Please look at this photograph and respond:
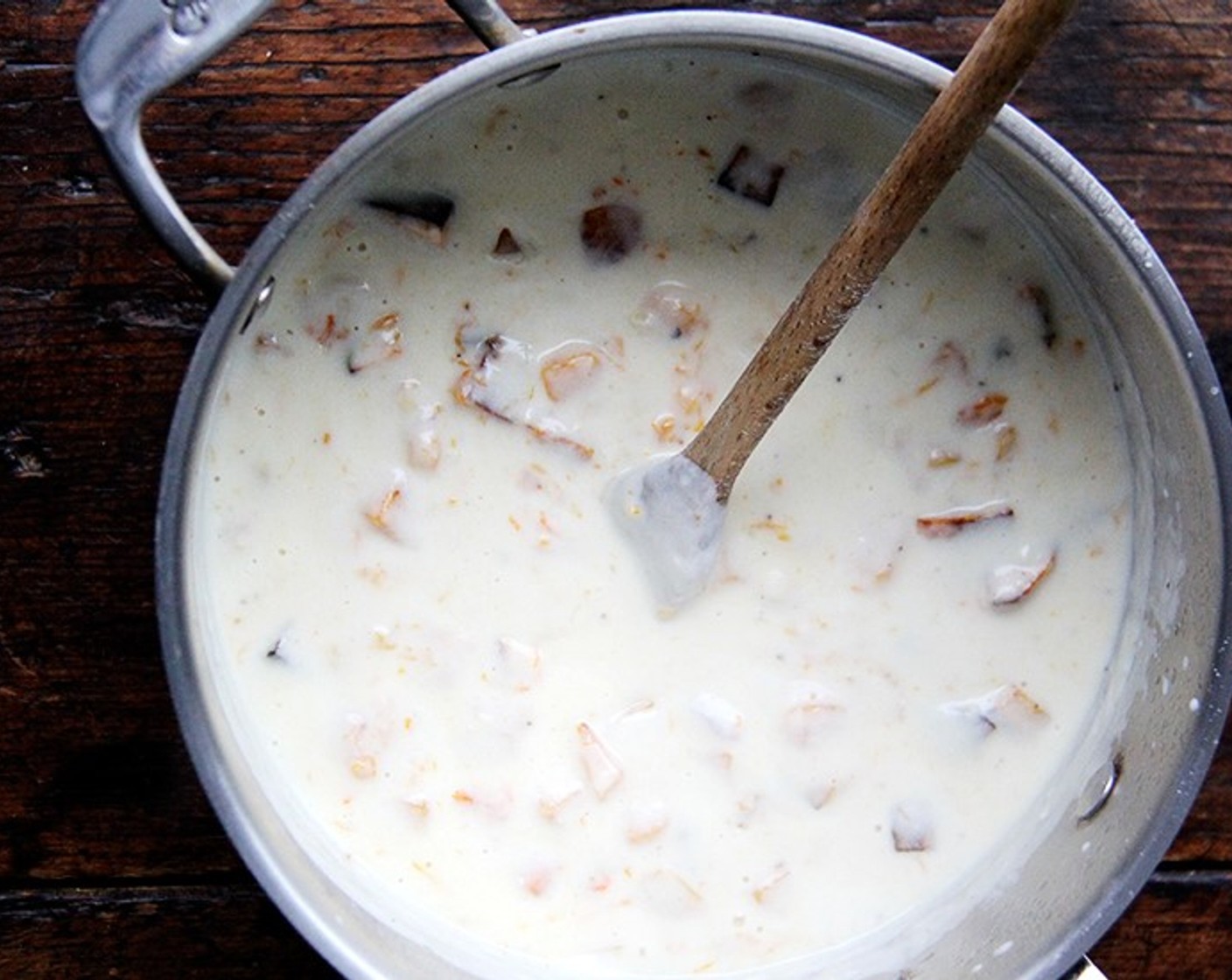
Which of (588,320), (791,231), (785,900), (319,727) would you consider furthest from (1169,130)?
(319,727)

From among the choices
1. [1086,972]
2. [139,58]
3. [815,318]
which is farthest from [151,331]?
[1086,972]

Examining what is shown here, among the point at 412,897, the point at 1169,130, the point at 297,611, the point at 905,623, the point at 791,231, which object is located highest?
the point at 1169,130

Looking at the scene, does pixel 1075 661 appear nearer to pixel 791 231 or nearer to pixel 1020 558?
pixel 1020 558

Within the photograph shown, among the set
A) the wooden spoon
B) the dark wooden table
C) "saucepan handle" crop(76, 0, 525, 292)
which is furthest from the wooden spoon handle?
"saucepan handle" crop(76, 0, 525, 292)

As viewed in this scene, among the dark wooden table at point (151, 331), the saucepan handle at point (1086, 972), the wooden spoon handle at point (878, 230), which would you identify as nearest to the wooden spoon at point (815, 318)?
the wooden spoon handle at point (878, 230)

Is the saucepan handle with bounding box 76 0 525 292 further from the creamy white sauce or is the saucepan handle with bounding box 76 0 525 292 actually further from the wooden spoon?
the wooden spoon

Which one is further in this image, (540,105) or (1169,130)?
(1169,130)

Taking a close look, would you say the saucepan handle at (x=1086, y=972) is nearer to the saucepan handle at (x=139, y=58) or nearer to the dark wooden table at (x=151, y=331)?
the dark wooden table at (x=151, y=331)

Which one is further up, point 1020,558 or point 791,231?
point 791,231
